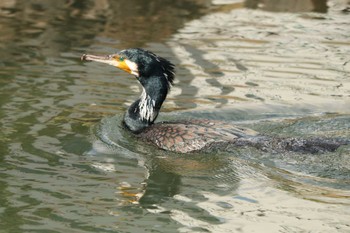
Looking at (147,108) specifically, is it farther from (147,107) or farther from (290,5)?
(290,5)

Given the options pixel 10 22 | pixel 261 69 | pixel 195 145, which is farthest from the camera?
pixel 10 22

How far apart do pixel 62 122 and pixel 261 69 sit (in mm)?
3393

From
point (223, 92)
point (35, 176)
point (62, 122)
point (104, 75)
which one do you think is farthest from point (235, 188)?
point (104, 75)

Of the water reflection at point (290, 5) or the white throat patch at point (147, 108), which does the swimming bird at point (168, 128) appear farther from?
the water reflection at point (290, 5)

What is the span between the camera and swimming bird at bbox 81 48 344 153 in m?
8.72

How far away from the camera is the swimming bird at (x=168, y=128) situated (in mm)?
8719

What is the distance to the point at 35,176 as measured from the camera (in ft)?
26.0

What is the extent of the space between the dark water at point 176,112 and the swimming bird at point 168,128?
136 millimetres

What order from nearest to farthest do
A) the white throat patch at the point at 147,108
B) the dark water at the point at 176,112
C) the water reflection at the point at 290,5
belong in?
the dark water at the point at 176,112, the white throat patch at the point at 147,108, the water reflection at the point at 290,5

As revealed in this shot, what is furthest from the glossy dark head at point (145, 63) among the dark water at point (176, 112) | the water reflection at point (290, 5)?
the water reflection at point (290, 5)

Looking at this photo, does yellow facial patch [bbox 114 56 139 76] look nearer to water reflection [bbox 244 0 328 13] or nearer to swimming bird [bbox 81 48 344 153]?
swimming bird [bbox 81 48 344 153]

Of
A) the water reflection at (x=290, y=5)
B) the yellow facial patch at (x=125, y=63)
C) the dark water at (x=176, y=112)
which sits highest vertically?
the yellow facial patch at (x=125, y=63)

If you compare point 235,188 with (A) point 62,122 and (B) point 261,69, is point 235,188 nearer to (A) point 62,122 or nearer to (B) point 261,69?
(A) point 62,122

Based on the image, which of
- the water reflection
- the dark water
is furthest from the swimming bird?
the water reflection
